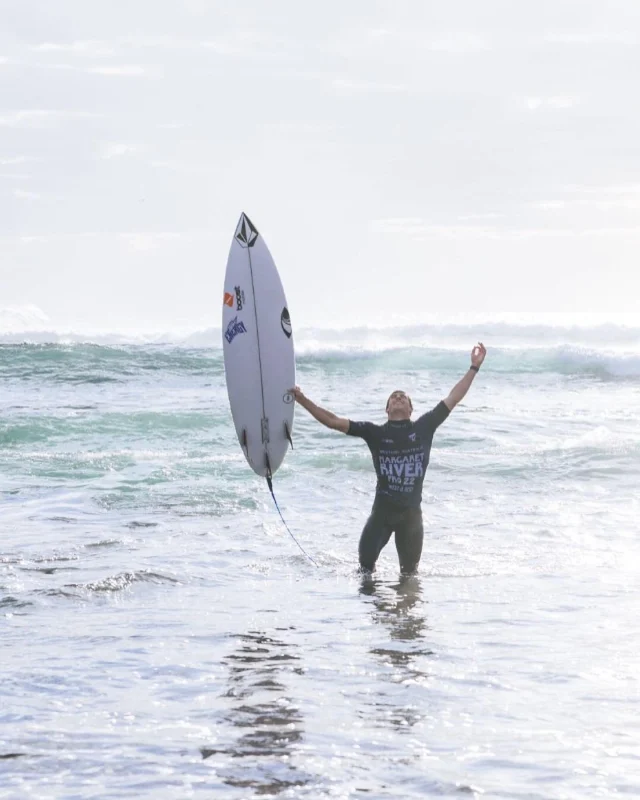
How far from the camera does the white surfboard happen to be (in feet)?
30.8

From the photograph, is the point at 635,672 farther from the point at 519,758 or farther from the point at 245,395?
the point at 245,395

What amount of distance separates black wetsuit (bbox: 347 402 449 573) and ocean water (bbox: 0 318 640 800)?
0.34m

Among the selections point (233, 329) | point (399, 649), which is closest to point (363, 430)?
point (233, 329)

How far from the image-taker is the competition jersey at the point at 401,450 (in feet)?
28.1

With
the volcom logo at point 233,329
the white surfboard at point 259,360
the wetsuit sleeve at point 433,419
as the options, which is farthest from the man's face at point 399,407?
the volcom logo at point 233,329

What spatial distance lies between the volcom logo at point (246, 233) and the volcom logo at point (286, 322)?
699 millimetres

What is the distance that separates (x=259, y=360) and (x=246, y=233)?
126cm

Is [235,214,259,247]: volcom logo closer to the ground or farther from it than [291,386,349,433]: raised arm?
farther from it

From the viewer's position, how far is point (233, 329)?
961 centimetres

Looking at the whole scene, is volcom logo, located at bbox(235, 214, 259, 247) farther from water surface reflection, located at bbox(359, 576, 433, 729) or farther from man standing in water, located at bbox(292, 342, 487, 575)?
water surface reflection, located at bbox(359, 576, 433, 729)

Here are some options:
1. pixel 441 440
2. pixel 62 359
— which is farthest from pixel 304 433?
pixel 62 359

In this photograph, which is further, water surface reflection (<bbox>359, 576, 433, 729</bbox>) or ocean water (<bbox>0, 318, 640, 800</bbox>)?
water surface reflection (<bbox>359, 576, 433, 729</bbox>)

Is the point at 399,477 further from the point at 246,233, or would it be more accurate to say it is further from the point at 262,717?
the point at 262,717

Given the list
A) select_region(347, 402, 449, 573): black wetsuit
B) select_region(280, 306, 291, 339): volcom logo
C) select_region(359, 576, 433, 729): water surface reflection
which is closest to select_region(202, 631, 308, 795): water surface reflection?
select_region(359, 576, 433, 729): water surface reflection
